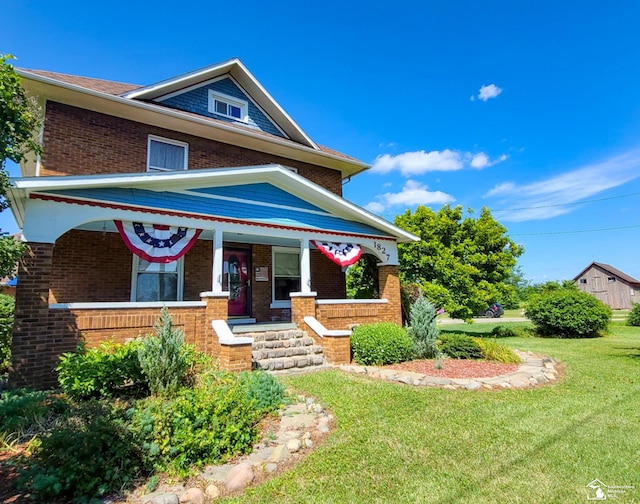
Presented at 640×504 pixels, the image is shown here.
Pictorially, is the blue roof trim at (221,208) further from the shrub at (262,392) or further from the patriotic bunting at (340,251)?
the shrub at (262,392)

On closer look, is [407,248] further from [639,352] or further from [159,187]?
[159,187]

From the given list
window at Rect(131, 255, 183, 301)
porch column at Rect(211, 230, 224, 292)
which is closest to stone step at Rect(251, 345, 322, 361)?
porch column at Rect(211, 230, 224, 292)

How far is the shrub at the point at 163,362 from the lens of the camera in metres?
5.78

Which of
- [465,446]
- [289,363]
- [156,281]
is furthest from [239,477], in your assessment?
[156,281]

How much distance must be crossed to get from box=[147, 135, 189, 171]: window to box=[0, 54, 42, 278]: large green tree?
4.45m

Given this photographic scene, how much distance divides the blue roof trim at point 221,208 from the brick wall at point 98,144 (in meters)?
2.24

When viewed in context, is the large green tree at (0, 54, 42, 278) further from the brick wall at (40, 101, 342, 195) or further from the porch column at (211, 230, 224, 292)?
the porch column at (211, 230, 224, 292)

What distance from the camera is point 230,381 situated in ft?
20.1

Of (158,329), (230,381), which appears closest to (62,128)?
(158,329)

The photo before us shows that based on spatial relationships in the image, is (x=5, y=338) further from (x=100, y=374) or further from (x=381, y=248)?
(x=381, y=248)

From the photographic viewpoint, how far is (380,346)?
29.5 ft

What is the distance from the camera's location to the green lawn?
3521 millimetres

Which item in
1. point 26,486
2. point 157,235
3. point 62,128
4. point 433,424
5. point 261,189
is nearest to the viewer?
point 26,486

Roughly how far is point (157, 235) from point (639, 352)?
46.4 feet
